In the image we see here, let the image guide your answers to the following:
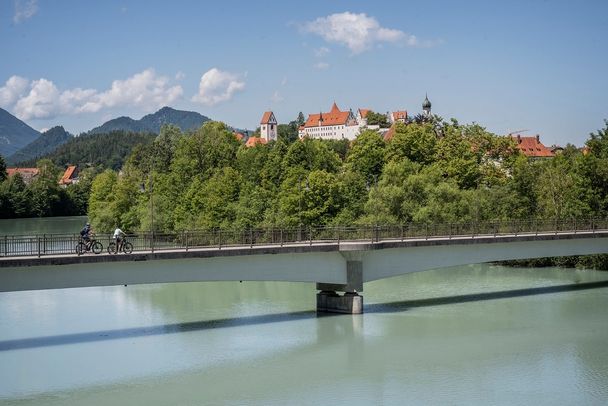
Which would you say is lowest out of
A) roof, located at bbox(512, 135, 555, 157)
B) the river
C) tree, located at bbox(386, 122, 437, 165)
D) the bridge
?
the river

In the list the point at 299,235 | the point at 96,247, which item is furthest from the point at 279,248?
the point at 96,247

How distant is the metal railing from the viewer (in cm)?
3384

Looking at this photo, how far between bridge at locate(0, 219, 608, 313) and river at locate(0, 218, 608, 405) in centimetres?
204

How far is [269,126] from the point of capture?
639 feet

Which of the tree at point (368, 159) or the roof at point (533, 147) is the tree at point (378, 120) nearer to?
the roof at point (533, 147)

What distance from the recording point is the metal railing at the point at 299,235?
33.8 meters

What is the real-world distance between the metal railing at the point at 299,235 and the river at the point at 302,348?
3.21 meters

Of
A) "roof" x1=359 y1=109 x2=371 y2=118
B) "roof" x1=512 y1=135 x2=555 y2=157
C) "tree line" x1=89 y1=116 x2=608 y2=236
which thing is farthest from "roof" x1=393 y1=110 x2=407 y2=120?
"tree line" x1=89 y1=116 x2=608 y2=236

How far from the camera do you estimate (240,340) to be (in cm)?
3272

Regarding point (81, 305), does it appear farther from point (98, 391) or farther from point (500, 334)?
point (500, 334)

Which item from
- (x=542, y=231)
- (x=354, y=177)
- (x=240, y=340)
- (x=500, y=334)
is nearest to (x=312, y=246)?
(x=240, y=340)

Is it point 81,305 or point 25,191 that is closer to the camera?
point 81,305

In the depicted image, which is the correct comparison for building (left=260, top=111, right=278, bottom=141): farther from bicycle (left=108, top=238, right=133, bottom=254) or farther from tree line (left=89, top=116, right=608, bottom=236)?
bicycle (left=108, top=238, right=133, bottom=254)

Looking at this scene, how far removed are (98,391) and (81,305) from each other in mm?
17030
